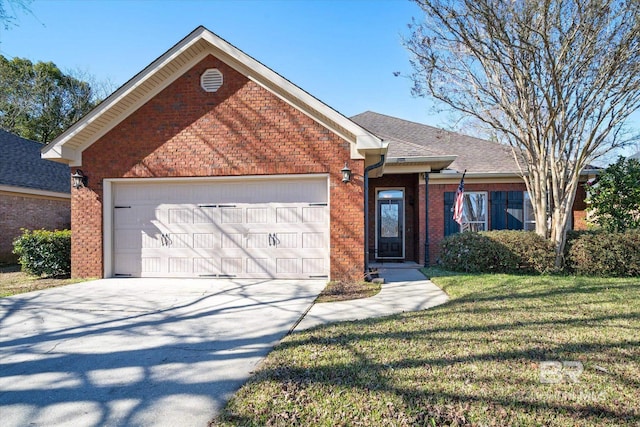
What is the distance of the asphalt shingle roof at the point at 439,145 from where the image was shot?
10843 millimetres

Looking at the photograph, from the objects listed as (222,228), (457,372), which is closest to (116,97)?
(222,228)

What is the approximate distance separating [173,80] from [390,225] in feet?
25.5

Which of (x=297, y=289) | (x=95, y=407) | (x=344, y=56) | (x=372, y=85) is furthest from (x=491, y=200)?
(x=95, y=407)

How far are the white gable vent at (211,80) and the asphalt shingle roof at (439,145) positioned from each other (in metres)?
4.86

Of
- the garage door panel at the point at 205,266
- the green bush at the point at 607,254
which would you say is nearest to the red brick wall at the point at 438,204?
the green bush at the point at 607,254

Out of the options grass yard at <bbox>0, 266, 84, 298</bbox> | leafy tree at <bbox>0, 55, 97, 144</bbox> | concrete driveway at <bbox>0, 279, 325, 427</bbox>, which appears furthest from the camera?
leafy tree at <bbox>0, 55, 97, 144</bbox>

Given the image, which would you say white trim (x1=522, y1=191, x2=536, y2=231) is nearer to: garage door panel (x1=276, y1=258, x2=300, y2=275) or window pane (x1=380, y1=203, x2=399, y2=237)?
window pane (x1=380, y1=203, x2=399, y2=237)

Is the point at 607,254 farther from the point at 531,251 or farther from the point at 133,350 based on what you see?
the point at 133,350

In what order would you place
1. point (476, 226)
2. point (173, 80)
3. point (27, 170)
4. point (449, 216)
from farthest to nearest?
point (27, 170) < point (476, 226) < point (449, 216) < point (173, 80)

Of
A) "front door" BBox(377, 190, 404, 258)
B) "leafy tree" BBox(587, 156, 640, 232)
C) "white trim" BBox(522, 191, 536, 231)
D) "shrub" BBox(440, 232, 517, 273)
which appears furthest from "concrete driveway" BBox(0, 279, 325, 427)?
"leafy tree" BBox(587, 156, 640, 232)

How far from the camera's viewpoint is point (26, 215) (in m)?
12.7

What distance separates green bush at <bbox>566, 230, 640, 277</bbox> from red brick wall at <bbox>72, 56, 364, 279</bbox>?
4.97 meters

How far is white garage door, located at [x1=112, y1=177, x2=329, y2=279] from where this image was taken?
8203 millimetres

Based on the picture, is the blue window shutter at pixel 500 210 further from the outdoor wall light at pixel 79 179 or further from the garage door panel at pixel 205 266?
the outdoor wall light at pixel 79 179
